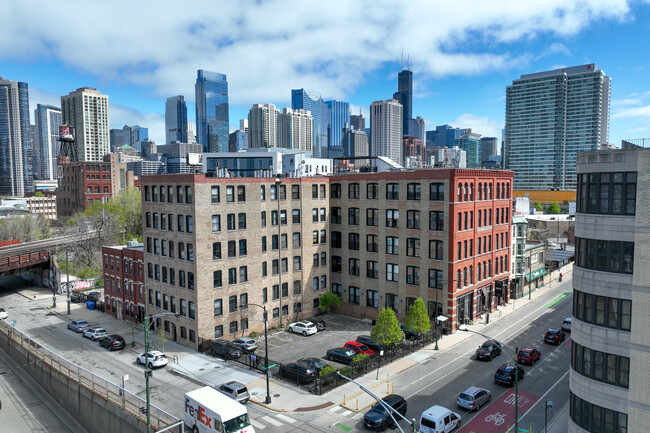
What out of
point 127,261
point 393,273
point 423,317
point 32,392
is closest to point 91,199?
point 127,261

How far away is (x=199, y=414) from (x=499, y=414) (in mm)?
22624

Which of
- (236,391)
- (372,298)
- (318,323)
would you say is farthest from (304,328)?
(236,391)

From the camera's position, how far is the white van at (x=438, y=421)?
31109 mm

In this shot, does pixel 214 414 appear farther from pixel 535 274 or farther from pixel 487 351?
pixel 535 274

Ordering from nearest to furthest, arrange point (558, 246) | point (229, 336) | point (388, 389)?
1. point (388, 389)
2. point (229, 336)
3. point (558, 246)

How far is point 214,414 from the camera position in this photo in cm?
3033

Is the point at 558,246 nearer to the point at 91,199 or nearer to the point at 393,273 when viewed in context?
the point at 393,273

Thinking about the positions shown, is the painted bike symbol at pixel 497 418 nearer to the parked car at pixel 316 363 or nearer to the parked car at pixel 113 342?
the parked car at pixel 316 363

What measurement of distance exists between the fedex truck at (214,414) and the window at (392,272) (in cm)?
3114

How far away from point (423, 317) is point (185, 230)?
27770 millimetres

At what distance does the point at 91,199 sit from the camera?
465ft

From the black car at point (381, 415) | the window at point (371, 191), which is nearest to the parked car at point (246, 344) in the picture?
the black car at point (381, 415)

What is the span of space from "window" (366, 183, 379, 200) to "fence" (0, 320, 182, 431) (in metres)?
36.8

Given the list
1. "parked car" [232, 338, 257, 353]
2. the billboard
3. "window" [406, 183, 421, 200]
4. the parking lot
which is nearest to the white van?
the parking lot
